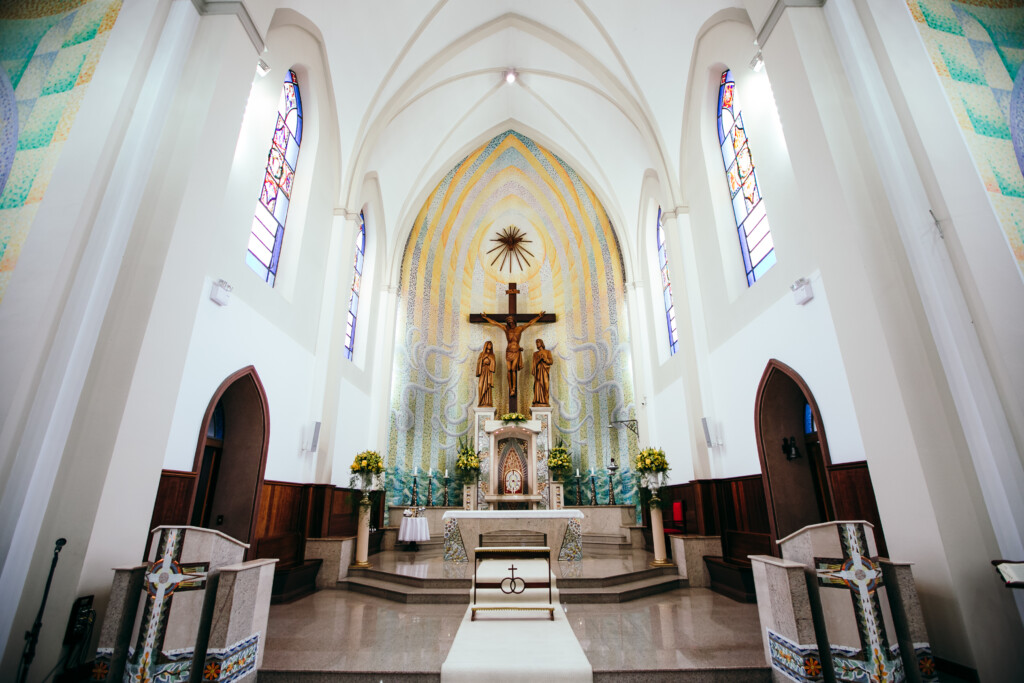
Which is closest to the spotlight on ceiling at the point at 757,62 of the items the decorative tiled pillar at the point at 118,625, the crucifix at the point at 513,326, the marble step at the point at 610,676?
the marble step at the point at 610,676

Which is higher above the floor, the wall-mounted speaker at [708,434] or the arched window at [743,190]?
the arched window at [743,190]

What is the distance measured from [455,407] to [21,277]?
1020 cm

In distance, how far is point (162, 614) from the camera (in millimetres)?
3008

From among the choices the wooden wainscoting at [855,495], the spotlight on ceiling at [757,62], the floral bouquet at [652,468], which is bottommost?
the wooden wainscoting at [855,495]

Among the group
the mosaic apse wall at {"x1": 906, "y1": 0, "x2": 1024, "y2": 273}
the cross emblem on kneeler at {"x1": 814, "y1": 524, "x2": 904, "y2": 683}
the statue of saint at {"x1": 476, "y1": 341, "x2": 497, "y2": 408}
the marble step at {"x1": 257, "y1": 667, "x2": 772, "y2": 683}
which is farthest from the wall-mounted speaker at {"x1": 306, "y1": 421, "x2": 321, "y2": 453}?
the mosaic apse wall at {"x1": 906, "y1": 0, "x2": 1024, "y2": 273}

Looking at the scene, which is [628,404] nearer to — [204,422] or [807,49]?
[807,49]

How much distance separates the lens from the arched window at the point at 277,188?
6.75m

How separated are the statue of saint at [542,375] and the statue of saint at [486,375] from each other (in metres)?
1.29

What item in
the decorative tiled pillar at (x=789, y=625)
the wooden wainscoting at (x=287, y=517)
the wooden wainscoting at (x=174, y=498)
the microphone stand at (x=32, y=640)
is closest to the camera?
the microphone stand at (x=32, y=640)

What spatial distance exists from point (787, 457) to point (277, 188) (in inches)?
335

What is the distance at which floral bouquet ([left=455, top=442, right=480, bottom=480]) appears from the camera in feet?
39.4

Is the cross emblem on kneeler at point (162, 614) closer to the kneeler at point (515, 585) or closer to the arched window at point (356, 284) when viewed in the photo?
the kneeler at point (515, 585)

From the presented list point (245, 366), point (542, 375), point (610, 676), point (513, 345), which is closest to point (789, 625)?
point (610, 676)

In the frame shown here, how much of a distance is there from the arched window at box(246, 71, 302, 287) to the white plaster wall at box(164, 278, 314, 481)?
1023 millimetres
